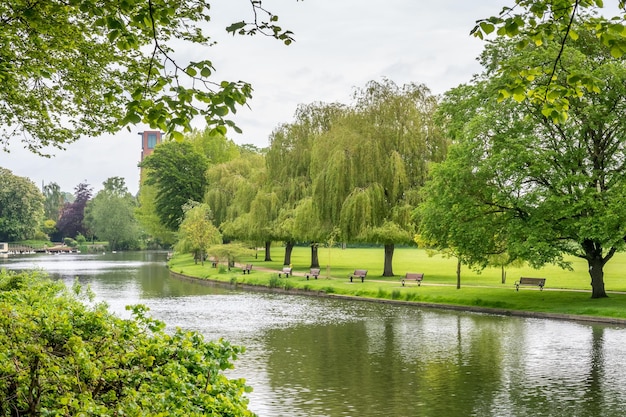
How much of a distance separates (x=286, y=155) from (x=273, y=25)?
4579 cm

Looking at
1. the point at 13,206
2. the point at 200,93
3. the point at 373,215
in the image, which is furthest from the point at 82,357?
the point at 13,206

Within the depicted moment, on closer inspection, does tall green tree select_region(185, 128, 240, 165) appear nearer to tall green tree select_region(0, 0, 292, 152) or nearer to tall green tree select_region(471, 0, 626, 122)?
tall green tree select_region(0, 0, 292, 152)

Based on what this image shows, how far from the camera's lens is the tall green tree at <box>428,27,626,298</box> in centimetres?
2709

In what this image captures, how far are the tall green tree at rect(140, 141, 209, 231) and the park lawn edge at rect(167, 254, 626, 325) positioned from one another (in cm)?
3810

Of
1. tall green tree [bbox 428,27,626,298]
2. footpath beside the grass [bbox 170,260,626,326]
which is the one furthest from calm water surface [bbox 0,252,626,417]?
tall green tree [bbox 428,27,626,298]

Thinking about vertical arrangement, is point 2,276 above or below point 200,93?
below

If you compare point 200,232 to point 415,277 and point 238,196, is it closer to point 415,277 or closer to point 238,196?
point 238,196

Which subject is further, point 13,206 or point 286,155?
point 13,206

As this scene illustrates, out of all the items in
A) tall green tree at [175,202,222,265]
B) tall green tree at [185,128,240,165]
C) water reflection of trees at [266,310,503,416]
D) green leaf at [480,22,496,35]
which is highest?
tall green tree at [185,128,240,165]

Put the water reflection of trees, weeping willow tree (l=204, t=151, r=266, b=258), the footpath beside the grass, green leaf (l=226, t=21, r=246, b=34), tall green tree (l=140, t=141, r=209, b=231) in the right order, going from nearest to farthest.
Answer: green leaf (l=226, t=21, r=246, b=34) < the water reflection of trees < the footpath beside the grass < weeping willow tree (l=204, t=151, r=266, b=258) < tall green tree (l=140, t=141, r=209, b=231)

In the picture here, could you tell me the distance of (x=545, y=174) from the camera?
1129 inches

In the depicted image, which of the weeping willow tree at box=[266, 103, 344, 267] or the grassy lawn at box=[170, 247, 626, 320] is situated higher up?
the weeping willow tree at box=[266, 103, 344, 267]

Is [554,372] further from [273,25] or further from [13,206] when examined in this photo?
[13,206]

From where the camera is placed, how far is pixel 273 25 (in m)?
7.46
